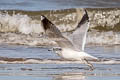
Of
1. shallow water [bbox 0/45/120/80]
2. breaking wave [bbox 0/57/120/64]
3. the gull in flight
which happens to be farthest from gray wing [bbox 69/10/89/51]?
breaking wave [bbox 0/57/120/64]

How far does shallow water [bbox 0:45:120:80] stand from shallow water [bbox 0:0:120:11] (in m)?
5.90

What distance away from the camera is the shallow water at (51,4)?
743 inches

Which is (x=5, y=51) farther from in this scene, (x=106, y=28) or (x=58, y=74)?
(x=106, y=28)

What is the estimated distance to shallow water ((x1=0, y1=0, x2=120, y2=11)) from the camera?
743 inches

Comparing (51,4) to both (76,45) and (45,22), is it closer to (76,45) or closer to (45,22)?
(76,45)

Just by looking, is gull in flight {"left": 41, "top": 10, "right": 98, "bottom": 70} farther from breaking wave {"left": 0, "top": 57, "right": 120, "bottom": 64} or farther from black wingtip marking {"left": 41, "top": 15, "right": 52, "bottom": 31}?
breaking wave {"left": 0, "top": 57, "right": 120, "bottom": 64}

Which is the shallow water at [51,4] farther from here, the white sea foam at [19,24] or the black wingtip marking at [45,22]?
the black wingtip marking at [45,22]

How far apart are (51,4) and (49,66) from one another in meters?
9.40

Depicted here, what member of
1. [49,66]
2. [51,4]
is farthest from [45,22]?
[51,4]

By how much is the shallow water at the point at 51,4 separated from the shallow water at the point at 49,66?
232 inches

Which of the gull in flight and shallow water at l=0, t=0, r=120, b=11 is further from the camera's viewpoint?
shallow water at l=0, t=0, r=120, b=11

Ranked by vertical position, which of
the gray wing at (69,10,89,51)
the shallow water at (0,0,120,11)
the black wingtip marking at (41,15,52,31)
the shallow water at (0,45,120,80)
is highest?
the shallow water at (0,0,120,11)

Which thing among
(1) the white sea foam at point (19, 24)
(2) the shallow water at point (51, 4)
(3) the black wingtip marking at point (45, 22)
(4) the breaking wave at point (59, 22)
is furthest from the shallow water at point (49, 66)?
(2) the shallow water at point (51, 4)

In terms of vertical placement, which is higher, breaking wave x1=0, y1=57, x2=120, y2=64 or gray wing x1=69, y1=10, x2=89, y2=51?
gray wing x1=69, y1=10, x2=89, y2=51
